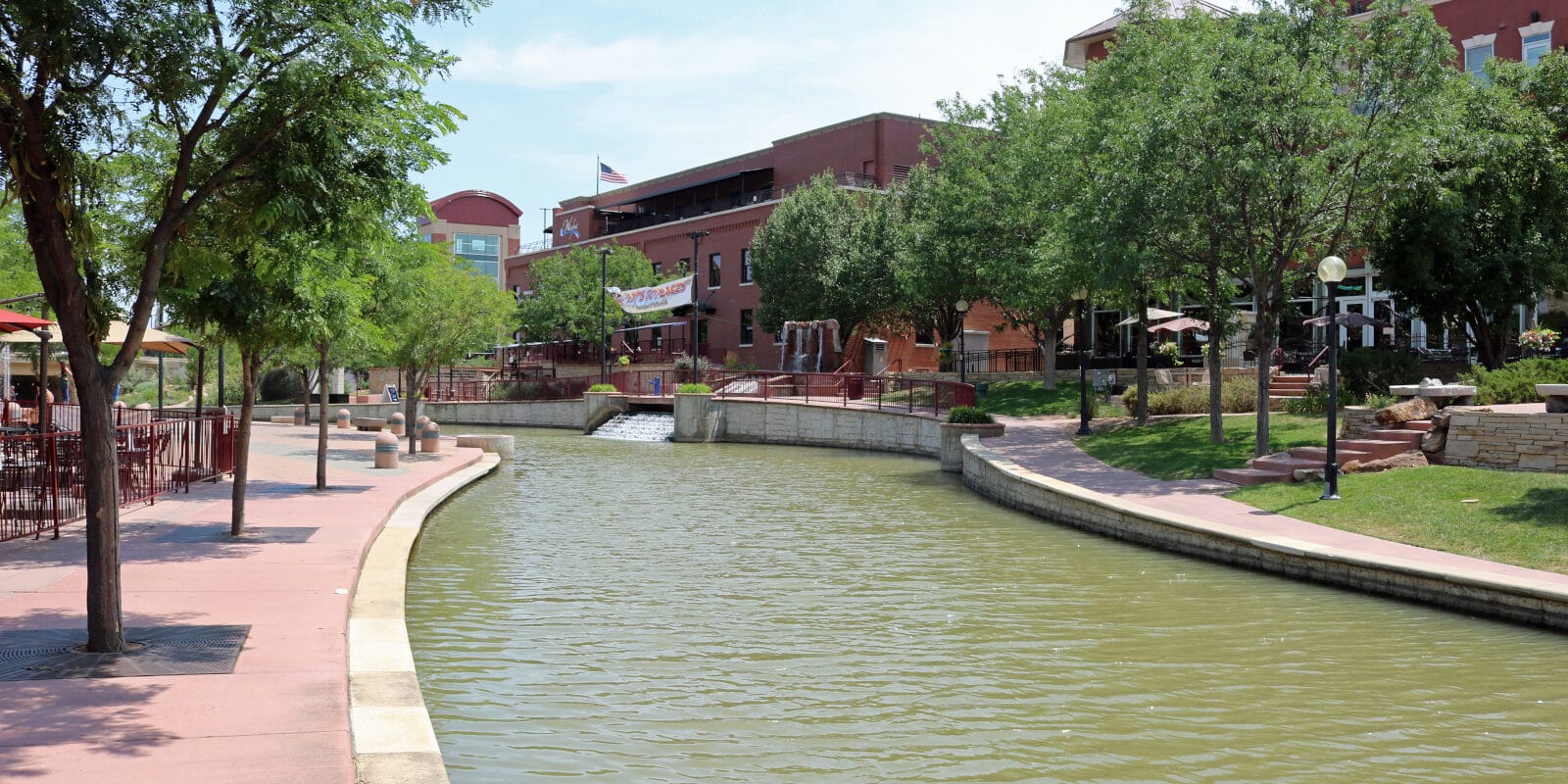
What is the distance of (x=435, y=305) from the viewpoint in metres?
26.5

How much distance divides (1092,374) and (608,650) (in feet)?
96.7

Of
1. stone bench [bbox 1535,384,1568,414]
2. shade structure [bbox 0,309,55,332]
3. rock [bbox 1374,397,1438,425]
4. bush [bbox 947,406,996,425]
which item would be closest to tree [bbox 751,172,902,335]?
bush [bbox 947,406,996,425]

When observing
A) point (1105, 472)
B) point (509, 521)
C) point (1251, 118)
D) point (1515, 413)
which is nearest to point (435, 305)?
point (509, 521)

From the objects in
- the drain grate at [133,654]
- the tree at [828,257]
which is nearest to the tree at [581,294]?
the tree at [828,257]

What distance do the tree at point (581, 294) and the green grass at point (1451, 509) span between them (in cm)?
4660

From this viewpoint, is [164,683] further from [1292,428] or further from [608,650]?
[1292,428]

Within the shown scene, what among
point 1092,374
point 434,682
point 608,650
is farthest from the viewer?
point 1092,374

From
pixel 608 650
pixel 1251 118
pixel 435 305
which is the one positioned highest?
pixel 1251 118

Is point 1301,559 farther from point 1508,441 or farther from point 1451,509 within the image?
point 1508,441

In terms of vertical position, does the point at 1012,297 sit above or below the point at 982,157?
below

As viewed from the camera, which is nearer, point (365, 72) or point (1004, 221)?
point (365, 72)

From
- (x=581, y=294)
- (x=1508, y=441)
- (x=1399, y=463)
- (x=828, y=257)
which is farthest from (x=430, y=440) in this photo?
(x=581, y=294)

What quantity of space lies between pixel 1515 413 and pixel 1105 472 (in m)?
6.54

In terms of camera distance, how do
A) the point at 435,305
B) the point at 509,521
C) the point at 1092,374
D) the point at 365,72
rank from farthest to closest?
the point at 1092,374 < the point at 435,305 < the point at 509,521 < the point at 365,72
